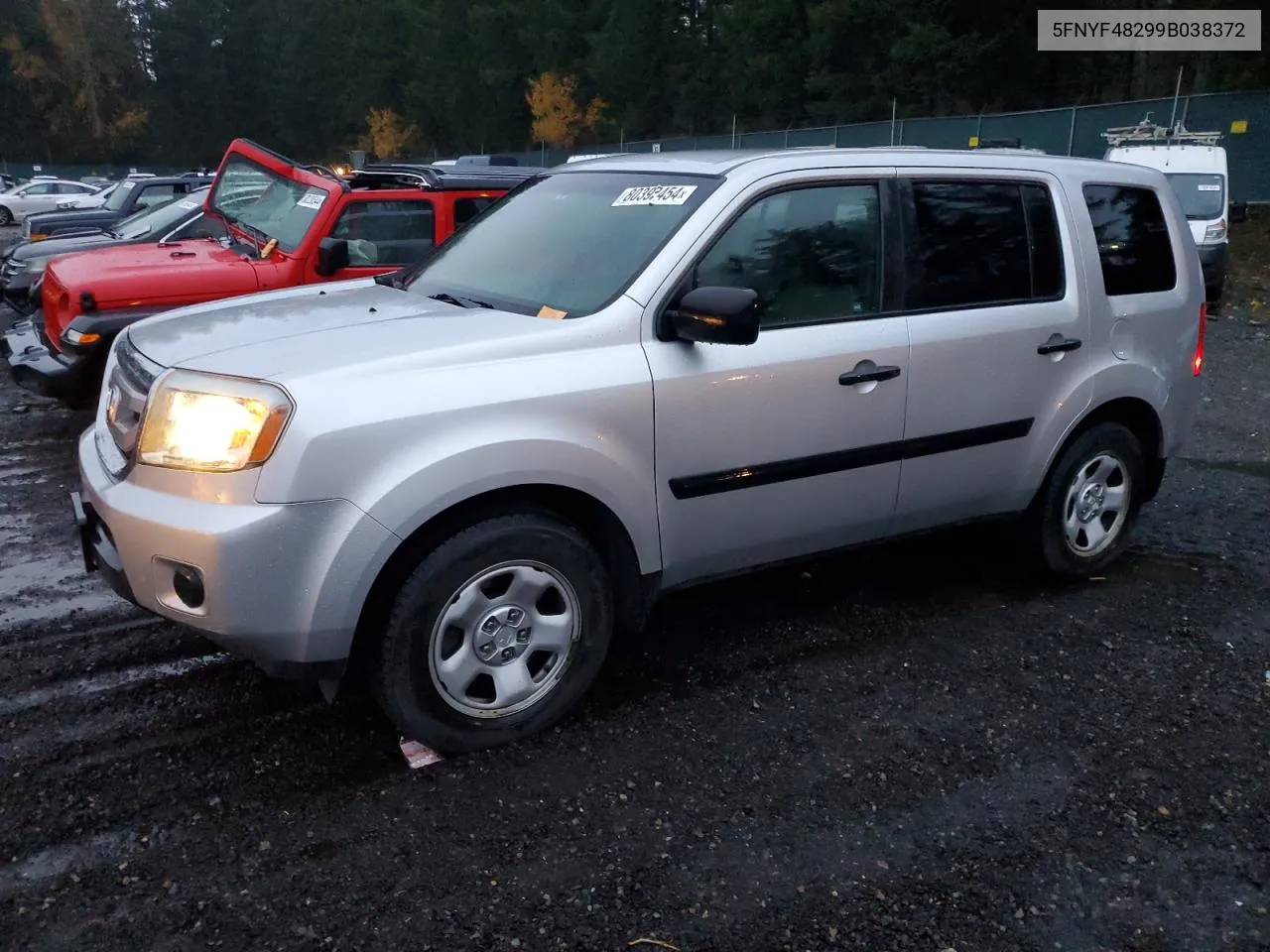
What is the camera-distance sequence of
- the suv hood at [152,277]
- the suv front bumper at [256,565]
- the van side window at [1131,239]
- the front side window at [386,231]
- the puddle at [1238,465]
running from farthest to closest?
the front side window at [386,231] → the puddle at [1238,465] → the suv hood at [152,277] → the van side window at [1131,239] → the suv front bumper at [256,565]

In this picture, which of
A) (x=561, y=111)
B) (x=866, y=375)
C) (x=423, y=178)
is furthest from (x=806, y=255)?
(x=561, y=111)

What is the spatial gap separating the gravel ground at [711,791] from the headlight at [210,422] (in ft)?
3.25

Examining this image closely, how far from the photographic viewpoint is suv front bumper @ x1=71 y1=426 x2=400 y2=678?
282 cm

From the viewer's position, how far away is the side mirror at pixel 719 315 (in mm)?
3164

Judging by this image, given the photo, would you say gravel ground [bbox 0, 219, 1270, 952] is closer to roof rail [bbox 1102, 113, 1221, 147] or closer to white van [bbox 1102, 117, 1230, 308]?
white van [bbox 1102, 117, 1230, 308]

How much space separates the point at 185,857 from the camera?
279cm

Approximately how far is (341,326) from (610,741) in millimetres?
1623

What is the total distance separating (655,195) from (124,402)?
190 centimetres

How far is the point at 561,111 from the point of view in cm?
5684

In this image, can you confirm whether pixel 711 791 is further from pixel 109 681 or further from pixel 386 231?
pixel 386 231

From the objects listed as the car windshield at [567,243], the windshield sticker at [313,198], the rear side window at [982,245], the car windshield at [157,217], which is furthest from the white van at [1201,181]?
the car windshield at [567,243]

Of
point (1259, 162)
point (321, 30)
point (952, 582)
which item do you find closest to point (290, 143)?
point (321, 30)

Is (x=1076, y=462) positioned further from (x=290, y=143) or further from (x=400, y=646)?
(x=290, y=143)

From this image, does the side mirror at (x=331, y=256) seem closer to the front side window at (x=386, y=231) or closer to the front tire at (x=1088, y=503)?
the front side window at (x=386, y=231)
